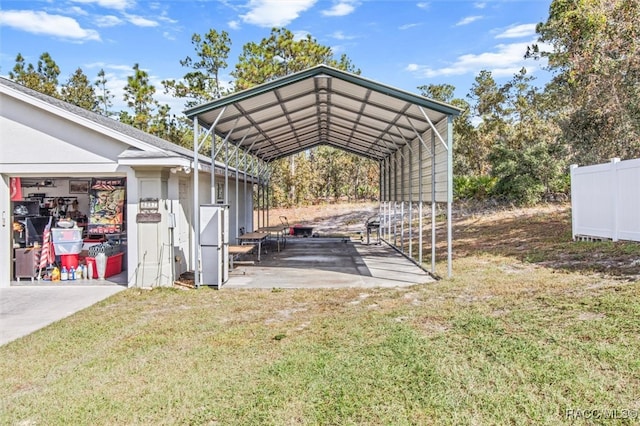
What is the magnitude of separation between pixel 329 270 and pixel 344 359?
5697mm

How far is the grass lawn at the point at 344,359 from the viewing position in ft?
11.1

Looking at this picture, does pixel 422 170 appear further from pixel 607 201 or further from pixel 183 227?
pixel 183 227

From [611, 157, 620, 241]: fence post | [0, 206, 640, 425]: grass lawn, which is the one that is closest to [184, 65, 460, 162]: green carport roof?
[0, 206, 640, 425]: grass lawn

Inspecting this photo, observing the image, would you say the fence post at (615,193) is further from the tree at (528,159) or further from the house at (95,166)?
the tree at (528,159)

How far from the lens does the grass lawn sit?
3.38 metres

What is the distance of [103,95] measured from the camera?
32.4m

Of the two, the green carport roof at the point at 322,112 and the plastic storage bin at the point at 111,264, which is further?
the plastic storage bin at the point at 111,264

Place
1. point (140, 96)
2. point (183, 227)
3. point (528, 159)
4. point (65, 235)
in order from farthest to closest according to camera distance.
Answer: point (140, 96), point (528, 159), point (183, 227), point (65, 235)

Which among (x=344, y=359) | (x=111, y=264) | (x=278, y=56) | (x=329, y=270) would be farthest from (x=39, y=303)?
(x=278, y=56)

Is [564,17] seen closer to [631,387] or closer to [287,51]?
[631,387]

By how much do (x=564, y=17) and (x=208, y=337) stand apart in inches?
351

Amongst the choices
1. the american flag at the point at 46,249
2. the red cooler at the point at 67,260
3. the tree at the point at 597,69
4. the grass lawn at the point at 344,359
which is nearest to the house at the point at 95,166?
the american flag at the point at 46,249

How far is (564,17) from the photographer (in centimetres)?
921

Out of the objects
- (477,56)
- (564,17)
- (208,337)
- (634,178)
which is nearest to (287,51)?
(477,56)
